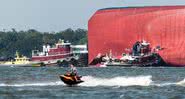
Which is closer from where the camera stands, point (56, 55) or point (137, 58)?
point (137, 58)

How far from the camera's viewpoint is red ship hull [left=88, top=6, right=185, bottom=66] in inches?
5630

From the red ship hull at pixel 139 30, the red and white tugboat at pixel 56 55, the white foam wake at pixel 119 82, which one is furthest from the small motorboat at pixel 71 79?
the red and white tugboat at pixel 56 55

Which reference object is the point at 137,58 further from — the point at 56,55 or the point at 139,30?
the point at 56,55

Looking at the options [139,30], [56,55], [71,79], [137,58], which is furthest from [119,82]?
[56,55]

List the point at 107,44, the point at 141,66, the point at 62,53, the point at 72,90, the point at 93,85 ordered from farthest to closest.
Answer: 1. the point at 62,53
2. the point at 107,44
3. the point at 141,66
4. the point at 93,85
5. the point at 72,90

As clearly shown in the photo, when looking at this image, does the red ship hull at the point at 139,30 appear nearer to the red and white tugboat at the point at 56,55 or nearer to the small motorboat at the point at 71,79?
the red and white tugboat at the point at 56,55


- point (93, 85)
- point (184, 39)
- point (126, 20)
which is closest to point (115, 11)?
point (126, 20)

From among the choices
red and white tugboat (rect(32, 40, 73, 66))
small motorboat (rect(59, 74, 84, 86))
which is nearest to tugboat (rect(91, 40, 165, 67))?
red and white tugboat (rect(32, 40, 73, 66))

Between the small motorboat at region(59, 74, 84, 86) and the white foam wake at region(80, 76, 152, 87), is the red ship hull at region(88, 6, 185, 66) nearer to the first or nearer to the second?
the white foam wake at region(80, 76, 152, 87)

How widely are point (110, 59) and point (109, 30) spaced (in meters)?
6.60

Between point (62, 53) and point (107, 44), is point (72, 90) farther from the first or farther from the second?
point (62, 53)

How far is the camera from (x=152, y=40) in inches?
5753

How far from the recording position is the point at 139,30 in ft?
480

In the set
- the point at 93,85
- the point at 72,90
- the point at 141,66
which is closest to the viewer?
the point at 72,90
